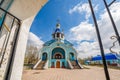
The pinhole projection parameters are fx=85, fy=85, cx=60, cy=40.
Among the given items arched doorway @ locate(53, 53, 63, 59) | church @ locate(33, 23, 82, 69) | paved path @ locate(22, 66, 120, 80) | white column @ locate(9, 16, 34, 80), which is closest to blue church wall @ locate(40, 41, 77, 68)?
church @ locate(33, 23, 82, 69)

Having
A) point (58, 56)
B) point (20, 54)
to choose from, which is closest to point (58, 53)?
point (58, 56)

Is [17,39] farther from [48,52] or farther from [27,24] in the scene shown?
[48,52]

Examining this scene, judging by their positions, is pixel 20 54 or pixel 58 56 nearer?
pixel 20 54

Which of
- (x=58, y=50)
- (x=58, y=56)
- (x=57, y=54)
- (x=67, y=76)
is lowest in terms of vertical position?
(x=67, y=76)

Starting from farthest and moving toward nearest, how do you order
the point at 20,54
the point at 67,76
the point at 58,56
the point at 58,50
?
1. the point at 58,50
2. the point at 58,56
3. the point at 67,76
4. the point at 20,54

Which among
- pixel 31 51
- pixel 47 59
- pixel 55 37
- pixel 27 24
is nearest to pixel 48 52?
pixel 47 59

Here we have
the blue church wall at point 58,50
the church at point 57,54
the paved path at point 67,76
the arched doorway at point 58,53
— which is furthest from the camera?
the arched doorway at point 58,53

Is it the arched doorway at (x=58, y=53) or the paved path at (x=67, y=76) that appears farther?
the arched doorway at (x=58, y=53)

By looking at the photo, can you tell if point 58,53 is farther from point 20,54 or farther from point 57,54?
point 20,54

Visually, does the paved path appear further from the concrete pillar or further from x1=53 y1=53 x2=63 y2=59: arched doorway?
x1=53 y1=53 x2=63 y2=59: arched doorway

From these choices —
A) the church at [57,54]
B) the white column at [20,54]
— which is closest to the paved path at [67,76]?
the white column at [20,54]

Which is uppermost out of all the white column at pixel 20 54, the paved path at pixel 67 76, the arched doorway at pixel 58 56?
the arched doorway at pixel 58 56

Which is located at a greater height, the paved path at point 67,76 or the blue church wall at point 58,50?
the blue church wall at point 58,50

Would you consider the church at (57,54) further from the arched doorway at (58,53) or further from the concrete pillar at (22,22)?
the concrete pillar at (22,22)
